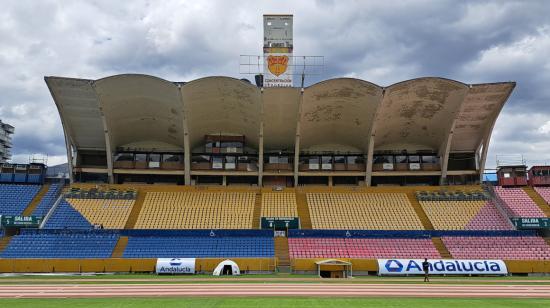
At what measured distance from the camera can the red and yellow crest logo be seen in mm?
43625

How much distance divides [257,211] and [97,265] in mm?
15750

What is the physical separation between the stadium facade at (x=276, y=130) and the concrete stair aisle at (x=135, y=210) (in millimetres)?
3011

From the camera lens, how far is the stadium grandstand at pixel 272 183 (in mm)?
35969

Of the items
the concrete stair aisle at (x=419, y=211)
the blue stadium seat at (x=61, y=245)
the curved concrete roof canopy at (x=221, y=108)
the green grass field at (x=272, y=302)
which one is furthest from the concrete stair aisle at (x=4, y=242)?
the concrete stair aisle at (x=419, y=211)

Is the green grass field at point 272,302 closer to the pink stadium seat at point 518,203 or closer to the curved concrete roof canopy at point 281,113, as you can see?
the curved concrete roof canopy at point 281,113

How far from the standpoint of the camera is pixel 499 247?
3678cm

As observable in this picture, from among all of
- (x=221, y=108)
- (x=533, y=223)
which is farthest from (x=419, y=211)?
(x=221, y=108)

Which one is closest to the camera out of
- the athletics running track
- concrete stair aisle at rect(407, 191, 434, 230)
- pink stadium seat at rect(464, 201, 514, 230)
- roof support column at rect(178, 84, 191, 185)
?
the athletics running track

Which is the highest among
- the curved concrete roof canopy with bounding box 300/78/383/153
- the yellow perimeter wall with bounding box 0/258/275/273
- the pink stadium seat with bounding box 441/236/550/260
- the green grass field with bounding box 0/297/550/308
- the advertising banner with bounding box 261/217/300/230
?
the curved concrete roof canopy with bounding box 300/78/383/153

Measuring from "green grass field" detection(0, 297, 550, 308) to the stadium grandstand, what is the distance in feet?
45.1

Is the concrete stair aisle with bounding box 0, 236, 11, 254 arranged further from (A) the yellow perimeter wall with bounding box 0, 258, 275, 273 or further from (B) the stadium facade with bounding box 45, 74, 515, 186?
(B) the stadium facade with bounding box 45, 74, 515, 186

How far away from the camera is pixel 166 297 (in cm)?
1855

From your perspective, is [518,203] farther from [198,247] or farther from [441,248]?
[198,247]

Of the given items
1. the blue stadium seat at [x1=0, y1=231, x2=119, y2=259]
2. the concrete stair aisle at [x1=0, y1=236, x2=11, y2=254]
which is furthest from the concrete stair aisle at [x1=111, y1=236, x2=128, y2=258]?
the concrete stair aisle at [x1=0, y1=236, x2=11, y2=254]
